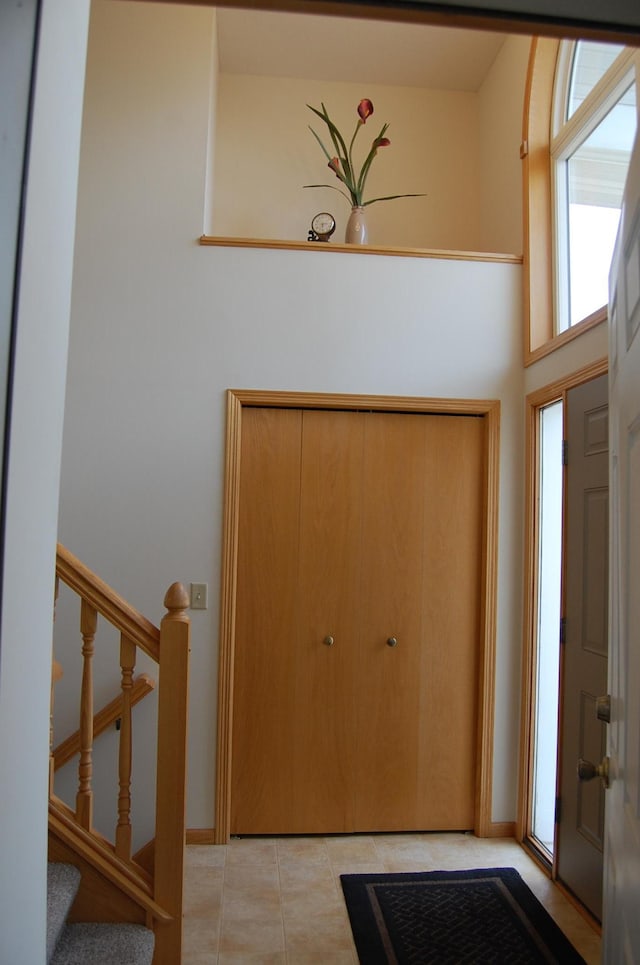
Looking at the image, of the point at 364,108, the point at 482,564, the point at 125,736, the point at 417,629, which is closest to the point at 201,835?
the point at 125,736

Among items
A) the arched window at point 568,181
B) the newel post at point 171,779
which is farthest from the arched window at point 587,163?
the newel post at point 171,779

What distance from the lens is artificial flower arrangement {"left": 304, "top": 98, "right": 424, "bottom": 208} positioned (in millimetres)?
3838

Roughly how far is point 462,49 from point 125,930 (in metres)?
4.33

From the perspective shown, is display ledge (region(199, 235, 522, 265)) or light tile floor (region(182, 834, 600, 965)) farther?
display ledge (region(199, 235, 522, 265))

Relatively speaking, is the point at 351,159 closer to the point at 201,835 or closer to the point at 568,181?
the point at 568,181

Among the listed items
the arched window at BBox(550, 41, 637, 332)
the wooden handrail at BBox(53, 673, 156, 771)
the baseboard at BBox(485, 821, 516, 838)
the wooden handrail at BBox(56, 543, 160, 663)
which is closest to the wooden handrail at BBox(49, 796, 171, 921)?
the wooden handrail at BBox(56, 543, 160, 663)

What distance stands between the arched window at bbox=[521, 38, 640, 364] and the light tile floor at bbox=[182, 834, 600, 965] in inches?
88.0

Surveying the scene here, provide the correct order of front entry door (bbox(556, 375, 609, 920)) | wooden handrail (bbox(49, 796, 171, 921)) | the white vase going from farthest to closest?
1. the white vase
2. front entry door (bbox(556, 375, 609, 920))
3. wooden handrail (bbox(49, 796, 171, 921))

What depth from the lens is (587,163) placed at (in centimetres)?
334

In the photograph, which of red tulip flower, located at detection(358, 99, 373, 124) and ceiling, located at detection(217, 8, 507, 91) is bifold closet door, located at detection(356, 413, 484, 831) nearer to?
red tulip flower, located at detection(358, 99, 373, 124)

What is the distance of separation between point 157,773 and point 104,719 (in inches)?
37.1

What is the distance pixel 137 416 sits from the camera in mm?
3367

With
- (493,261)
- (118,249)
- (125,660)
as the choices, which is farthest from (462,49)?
(125,660)

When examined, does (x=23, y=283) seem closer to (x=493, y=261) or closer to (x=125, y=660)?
(x=125, y=660)
